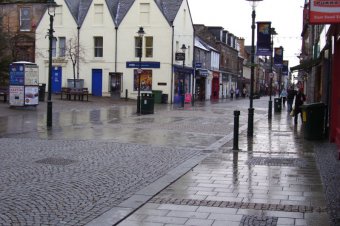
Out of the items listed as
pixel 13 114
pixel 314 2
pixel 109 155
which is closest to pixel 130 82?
pixel 13 114

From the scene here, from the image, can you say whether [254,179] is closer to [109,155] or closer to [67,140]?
[109,155]

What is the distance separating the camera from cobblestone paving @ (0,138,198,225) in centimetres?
653

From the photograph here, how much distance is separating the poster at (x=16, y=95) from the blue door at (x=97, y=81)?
20.6 meters

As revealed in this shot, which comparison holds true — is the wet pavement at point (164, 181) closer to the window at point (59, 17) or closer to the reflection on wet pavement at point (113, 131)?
the reflection on wet pavement at point (113, 131)

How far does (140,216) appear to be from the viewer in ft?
21.0

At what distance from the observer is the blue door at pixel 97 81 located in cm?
4719

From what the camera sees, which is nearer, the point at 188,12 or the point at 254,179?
the point at 254,179

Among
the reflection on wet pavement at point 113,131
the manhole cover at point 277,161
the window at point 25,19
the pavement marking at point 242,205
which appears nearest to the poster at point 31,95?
the reflection on wet pavement at point 113,131

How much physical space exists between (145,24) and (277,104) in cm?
1790

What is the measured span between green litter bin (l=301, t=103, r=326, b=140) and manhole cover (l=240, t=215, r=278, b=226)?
944 centimetres

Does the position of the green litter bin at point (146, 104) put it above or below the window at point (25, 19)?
below

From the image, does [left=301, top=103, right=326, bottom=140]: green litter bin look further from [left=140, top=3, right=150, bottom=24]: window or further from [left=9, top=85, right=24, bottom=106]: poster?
[left=140, top=3, right=150, bottom=24]: window

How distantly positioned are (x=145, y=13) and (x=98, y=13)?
4728mm

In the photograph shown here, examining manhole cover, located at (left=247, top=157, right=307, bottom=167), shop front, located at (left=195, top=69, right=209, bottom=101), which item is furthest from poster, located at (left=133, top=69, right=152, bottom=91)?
manhole cover, located at (left=247, top=157, right=307, bottom=167)
